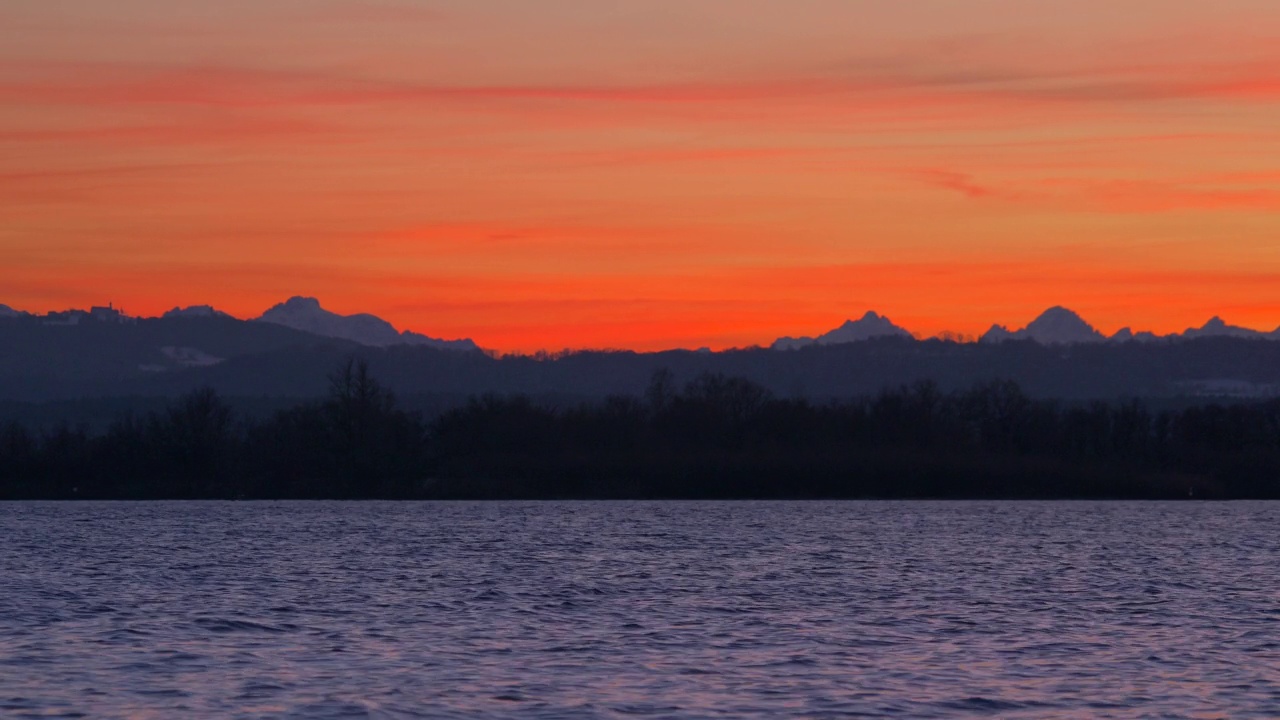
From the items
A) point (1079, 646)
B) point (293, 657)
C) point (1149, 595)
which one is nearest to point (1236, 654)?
point (1079, 646)

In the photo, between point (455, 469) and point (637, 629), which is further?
point (455, 469)

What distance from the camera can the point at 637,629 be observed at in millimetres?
44469

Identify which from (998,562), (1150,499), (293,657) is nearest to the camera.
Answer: (293,657)

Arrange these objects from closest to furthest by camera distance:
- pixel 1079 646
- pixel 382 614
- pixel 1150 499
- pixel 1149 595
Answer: pixel 1079 646
pixel 382 614
pixel 1149 595
pixel 1150 499

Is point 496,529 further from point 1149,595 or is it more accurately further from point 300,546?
point 1149,595

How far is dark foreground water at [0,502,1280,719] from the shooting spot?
31.8 meters

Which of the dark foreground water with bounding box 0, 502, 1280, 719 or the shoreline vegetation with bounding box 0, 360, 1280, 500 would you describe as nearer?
the dark foreground water with bounding box 0, 502, 1280, 719

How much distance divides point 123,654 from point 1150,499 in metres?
163

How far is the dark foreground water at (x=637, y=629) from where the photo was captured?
104 feet

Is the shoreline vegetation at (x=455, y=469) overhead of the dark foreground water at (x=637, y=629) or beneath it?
overhead

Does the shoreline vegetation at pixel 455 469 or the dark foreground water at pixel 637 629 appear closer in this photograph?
the dark foreground water at pixel 637 629

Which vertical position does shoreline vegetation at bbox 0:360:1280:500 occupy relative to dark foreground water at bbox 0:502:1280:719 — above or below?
above

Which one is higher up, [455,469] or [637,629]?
[455,469]

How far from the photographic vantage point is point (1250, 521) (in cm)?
13750
